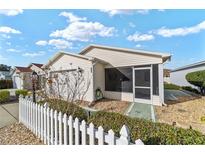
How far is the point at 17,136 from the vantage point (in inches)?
164

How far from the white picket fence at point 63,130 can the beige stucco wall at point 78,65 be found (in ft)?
15.5

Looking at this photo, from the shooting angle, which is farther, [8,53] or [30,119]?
[8,53]

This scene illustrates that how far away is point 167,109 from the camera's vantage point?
7.52 meters

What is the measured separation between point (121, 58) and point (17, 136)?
6.18 m

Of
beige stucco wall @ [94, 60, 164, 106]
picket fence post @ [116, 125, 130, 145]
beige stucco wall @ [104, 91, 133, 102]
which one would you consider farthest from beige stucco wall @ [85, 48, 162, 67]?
picket fence post @ [116, 125, 130, 145]

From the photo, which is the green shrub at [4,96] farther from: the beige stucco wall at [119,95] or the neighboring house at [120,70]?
the beige stucco wall at [119,95]

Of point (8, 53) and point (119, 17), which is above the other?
point (119, 17)

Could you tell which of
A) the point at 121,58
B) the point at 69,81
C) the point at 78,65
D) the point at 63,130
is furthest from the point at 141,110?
the point at 63,130

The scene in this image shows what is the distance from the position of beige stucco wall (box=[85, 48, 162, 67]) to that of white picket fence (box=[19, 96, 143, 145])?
5.32m

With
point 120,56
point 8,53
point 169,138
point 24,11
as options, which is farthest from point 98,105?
point 169,138

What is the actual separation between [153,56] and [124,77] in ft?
6.15

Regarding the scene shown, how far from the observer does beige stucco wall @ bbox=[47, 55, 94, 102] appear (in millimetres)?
9500

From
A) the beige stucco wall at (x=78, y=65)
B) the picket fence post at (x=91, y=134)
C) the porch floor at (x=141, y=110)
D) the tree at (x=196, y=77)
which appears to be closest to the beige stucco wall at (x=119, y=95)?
the porch floor at (x=141, y=110)
